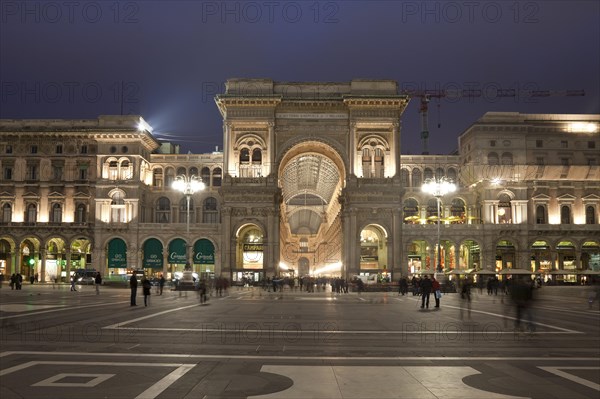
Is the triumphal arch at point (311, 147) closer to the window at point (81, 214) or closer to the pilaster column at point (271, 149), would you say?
the pilaster column at point (271, 149)

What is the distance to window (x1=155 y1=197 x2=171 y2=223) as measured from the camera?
9419 cm

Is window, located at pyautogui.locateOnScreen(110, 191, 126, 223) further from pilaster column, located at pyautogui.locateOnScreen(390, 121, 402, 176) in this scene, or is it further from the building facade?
pilaster column, located at pyautogui.locateOnScreen(390, 121, 402, 176)

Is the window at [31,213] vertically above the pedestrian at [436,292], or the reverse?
the window at [31,213]

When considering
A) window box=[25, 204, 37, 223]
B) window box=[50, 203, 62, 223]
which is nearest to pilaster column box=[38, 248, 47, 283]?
window box=[50, 203, 62, 223]

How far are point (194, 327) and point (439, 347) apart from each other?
833cm

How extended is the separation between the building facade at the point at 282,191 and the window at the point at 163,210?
19cm

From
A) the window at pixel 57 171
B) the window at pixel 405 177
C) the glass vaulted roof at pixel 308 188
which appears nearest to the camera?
the window at pixel 57 171

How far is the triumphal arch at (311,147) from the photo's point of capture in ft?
246

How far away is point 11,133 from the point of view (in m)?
87.2

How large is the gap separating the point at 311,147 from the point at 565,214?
1475 inches

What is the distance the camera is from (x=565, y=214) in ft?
292

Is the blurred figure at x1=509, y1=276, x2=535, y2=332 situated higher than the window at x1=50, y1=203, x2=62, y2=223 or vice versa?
the window at x1=50, y1=203, x2=62, y2=223

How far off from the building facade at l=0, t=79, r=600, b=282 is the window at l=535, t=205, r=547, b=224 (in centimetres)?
28

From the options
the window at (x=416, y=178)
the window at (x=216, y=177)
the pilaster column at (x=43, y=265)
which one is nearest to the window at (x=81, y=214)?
the pilaster column at (x=43, y=265)
